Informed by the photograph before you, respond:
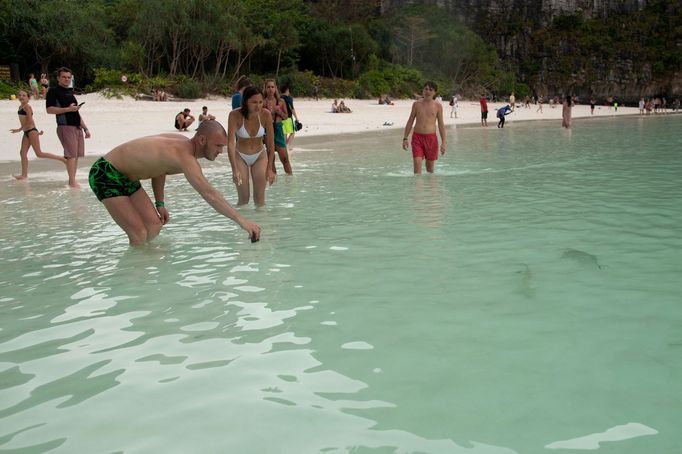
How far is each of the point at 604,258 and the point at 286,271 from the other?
2.64 metres

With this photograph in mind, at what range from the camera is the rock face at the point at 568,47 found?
289 ft

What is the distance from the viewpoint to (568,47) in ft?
300

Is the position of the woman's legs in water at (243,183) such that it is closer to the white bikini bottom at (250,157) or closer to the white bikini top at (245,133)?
the white bikini bottom at (250,157)

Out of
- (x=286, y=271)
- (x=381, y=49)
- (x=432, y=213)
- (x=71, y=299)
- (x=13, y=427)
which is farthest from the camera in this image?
(x=381, y=49)

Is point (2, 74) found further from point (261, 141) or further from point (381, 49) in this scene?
point (381, 49)

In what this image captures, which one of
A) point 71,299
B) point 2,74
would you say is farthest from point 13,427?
point 2,74

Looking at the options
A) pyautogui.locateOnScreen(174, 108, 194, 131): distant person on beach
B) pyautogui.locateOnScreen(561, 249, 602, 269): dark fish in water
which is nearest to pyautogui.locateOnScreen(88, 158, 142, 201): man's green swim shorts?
pyautogui.locateOnScreen(561, 249, 602, 269): dark fish in water

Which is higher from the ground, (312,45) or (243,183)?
(312,45)

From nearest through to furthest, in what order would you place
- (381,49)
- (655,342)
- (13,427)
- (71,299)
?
1. (13,427)
2. (655,342)
3. (71,299)
4. (381,49)

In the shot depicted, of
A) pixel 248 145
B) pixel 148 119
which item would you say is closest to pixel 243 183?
pixel 248 145

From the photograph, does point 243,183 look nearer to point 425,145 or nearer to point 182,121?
point 425,145

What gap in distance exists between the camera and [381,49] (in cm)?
6956

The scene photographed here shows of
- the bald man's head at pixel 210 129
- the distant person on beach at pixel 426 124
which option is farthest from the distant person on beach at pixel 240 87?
the bald man's head at pixel 210 129

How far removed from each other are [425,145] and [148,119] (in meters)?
17.8
